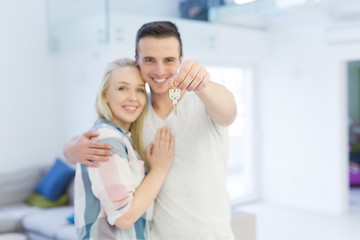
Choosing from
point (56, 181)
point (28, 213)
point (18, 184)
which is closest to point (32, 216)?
point (28, 213)

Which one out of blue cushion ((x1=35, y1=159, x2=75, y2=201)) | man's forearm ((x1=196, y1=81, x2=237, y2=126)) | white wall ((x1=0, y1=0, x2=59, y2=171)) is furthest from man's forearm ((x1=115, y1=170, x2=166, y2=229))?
white wall ((x1=0, y1=0, x2=59, y2=171))

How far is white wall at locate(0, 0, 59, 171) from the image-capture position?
5.41 meters

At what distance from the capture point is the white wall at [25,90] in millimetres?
5410

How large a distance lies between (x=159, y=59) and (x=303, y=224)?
14.9 ft

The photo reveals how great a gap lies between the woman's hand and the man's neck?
7cm

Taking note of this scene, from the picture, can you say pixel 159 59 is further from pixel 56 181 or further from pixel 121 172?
pixel 56 181

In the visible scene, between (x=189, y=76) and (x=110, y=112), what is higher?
(x=189, y=76)

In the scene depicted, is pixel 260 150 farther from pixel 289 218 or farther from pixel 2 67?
pixel 2 67

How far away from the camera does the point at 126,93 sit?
1.59 meters

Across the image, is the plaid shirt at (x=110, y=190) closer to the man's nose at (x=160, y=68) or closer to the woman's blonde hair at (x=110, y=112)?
the woman's blonde hair at (x=110, y=112)

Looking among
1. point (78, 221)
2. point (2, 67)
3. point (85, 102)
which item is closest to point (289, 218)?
point (85, 102)

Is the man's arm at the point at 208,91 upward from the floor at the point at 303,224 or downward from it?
upward

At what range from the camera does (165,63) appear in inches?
59.2

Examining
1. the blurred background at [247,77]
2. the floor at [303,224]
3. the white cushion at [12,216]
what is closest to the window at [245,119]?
the blurred background at [247,77]
